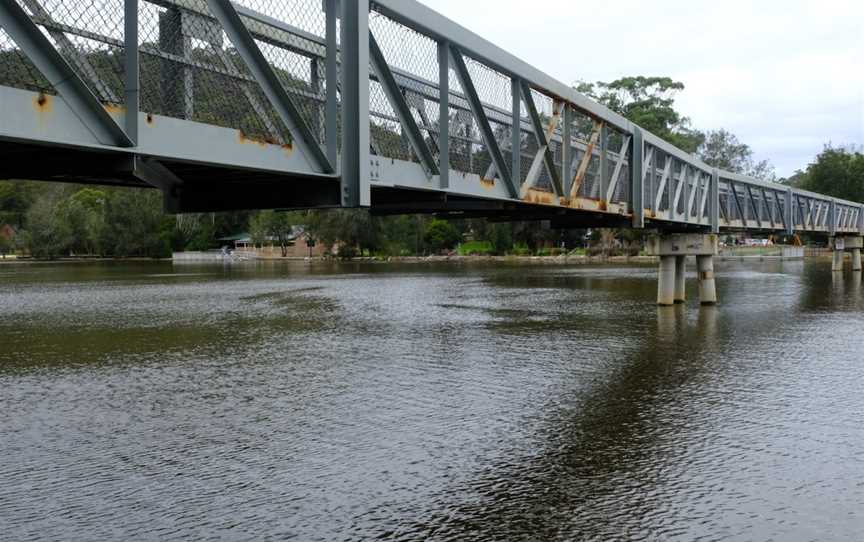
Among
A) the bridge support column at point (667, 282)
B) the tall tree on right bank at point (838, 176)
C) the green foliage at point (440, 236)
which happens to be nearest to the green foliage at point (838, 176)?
the tall tree on right bank at point (838, 176)

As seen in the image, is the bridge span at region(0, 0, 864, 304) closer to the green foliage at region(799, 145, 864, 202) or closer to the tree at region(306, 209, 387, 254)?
the tree at region(306, 209, 387, 254)

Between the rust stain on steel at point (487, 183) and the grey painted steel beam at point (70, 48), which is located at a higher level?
the grey painted steel beam at point (70, 48)

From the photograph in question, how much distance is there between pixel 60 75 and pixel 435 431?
9.19m

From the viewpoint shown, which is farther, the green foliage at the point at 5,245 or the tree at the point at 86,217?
the green foliage at the point at 5,245

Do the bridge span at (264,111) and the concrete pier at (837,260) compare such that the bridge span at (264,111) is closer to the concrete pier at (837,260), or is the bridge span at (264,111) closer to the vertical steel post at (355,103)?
the vertical steel post at (355,103)

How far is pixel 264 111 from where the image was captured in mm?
10773

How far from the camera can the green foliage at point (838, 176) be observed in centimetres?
11488

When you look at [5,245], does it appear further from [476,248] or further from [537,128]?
[537,128]

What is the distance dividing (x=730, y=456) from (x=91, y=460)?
1022cm

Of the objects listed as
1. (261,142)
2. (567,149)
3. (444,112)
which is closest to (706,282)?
(567,149)

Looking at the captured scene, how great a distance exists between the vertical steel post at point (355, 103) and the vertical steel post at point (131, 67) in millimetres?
3445

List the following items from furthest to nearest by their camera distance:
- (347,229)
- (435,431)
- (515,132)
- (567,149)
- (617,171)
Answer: (347,229) → (617,171) → (567,149) → (515,132) → (435,431)

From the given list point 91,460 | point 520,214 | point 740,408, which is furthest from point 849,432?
point 91,460

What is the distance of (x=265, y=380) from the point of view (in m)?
20.5
